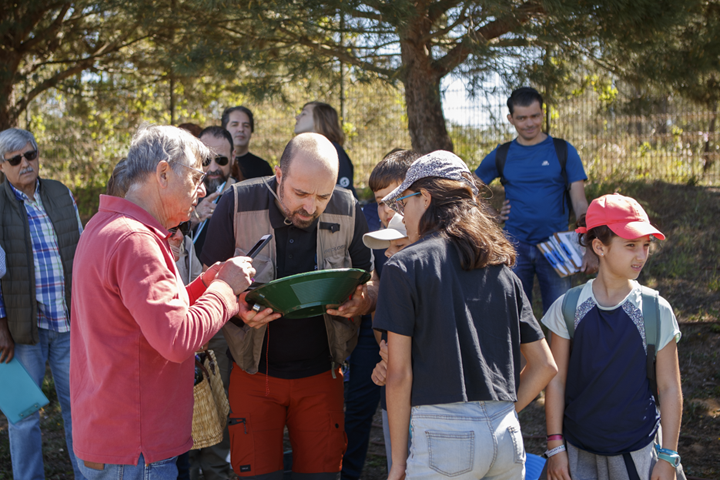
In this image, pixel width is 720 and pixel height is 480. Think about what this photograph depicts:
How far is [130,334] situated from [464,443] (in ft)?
3.59

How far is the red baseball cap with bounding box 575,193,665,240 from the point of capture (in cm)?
245

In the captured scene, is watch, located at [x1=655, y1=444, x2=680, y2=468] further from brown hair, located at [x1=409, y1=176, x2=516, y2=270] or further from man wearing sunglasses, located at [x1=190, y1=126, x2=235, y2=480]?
man wearing sunglasses, located at [x1=190, y1=126, x2=235, y2=480]

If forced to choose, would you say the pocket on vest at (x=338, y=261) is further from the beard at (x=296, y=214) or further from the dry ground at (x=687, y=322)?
the dry ground at (x=687, y=322)

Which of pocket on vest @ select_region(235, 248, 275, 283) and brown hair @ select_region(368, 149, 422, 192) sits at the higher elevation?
brown hair @ select_region(368, 149, 422, 192)

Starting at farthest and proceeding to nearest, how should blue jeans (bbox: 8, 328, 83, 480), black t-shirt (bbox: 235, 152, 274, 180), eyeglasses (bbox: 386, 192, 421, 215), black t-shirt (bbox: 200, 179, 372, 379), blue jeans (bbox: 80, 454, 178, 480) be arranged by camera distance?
black t-shirt (bbox: 235, 152, 274, 180)
blue jeans (bbox: 8, 328, 83, 480)
black t-shirt (bbox: 200, 179, 372, 379)
eyeglasses (bbox: 386, 192, 421, 215)
blue jeans (bbox: 80, 454, 178, 480)

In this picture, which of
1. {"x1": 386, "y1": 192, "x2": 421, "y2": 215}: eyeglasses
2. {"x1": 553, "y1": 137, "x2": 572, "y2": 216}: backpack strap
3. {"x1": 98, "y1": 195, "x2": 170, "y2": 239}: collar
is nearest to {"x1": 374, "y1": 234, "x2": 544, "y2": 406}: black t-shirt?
{"x1": 386, "y1": 192, "x2": 421, "y2": 215}: eyeglasses

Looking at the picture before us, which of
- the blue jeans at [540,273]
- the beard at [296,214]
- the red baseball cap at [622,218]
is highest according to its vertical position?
the beard at [296,214]

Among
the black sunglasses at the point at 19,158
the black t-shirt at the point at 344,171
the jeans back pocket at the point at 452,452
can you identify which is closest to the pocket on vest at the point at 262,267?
the jeans back pocket at the point at 452,452

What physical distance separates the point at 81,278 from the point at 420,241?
3.57 feet

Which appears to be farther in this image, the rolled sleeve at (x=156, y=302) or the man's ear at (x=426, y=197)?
the man's ear at (x=426, y=197)

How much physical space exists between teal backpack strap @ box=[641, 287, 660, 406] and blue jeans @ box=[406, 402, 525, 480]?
0.79 metres

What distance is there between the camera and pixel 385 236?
2578 mm

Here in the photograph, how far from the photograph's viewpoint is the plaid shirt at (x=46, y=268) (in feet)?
11.8

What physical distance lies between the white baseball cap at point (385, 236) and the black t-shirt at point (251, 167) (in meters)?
2.53
